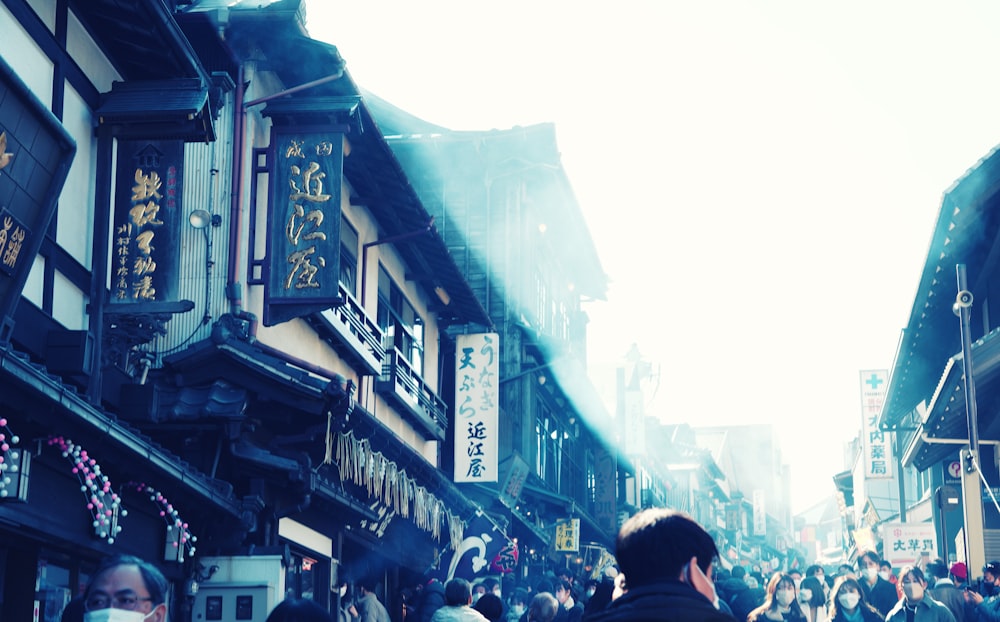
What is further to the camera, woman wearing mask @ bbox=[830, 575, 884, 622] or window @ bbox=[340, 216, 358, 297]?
window @ bbox=[340, 216, 358, 297]

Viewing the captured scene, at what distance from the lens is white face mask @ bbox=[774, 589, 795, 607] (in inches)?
507

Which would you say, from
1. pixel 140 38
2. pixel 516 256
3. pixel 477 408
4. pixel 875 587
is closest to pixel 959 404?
pixel 875 587

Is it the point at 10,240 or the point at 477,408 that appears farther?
the point at 477,408

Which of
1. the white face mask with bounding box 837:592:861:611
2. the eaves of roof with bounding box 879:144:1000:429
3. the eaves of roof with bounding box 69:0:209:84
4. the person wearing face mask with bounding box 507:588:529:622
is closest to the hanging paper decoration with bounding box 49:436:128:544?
the eaves of roof with bounding box 69:0:209:84

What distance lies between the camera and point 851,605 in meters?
13.1

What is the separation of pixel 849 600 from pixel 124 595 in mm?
9831

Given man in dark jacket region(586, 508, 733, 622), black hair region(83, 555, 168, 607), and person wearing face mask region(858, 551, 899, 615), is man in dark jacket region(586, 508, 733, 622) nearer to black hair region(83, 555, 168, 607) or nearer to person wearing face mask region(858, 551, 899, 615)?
black hair region(83, 555, 168, 607)

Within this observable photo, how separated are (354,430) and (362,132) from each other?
3658mm

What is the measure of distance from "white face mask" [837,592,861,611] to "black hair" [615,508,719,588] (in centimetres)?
981

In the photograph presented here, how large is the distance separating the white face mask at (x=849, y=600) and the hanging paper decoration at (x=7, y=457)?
858 cm

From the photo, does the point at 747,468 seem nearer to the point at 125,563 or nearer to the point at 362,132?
the point at 362,132

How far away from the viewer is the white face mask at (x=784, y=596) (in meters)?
12.9

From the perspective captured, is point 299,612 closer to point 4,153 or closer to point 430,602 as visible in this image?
point 4,153

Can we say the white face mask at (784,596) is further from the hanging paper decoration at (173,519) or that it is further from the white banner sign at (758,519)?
the white banner sign at (758,519)
